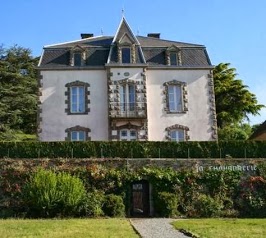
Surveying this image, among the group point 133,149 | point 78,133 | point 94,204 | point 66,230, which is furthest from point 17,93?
point 66,230

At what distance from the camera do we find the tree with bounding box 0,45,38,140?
121 feet

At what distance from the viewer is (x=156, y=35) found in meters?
34.5

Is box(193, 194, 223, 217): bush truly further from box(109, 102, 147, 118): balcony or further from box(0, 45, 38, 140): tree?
box(0, 45, 38, 140): tree

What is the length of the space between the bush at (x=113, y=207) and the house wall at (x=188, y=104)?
8893mm

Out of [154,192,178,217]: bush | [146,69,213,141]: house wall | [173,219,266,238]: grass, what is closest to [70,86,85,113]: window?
[146,69,213,141]: house wall

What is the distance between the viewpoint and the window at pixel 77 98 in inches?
1153

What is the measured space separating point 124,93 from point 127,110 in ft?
3.98

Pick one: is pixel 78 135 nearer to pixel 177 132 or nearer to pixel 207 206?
pixel 177 132

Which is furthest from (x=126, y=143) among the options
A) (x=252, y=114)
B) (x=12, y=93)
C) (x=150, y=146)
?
(x=252, y=114)

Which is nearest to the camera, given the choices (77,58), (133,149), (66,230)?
(66,230)

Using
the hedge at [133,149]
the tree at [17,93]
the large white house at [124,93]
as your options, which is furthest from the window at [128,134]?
the tree at [17,93]

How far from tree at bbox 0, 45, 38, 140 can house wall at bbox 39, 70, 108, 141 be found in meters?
6.87

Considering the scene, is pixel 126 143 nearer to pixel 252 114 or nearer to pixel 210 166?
pixel 210 166

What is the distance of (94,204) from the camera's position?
20.7 metres
